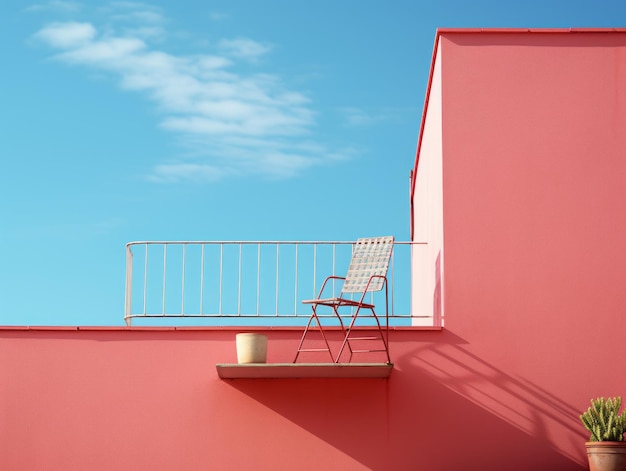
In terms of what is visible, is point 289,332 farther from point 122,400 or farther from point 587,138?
point 587,138

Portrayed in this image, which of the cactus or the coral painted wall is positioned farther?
the coral painted wall

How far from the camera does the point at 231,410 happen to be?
9.43 metres

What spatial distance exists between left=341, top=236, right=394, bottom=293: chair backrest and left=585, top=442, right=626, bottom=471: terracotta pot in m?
2.17

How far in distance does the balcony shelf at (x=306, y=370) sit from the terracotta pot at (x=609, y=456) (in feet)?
5.72

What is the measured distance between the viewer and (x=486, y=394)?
30.8 ft

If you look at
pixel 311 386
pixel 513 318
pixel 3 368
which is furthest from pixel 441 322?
pixel 3 368

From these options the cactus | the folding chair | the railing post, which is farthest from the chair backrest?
the cactus

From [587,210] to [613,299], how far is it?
791mm

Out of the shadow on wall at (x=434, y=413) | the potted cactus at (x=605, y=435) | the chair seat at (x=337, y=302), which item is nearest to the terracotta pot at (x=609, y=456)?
the potted cactus at (x=605, y=435)

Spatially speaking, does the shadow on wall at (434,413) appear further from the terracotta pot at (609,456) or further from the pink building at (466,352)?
the terracotta pot at (609,456)

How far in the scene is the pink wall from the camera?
9.30 meters

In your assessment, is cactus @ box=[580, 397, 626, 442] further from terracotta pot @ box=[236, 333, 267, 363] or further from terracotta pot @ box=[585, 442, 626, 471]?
terracotta pot @ box=[236, 333, 267, 363]

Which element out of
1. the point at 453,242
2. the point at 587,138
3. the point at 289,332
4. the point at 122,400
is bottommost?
the point at 122,400

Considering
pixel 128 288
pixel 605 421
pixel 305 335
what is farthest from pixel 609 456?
pixel 128 288
